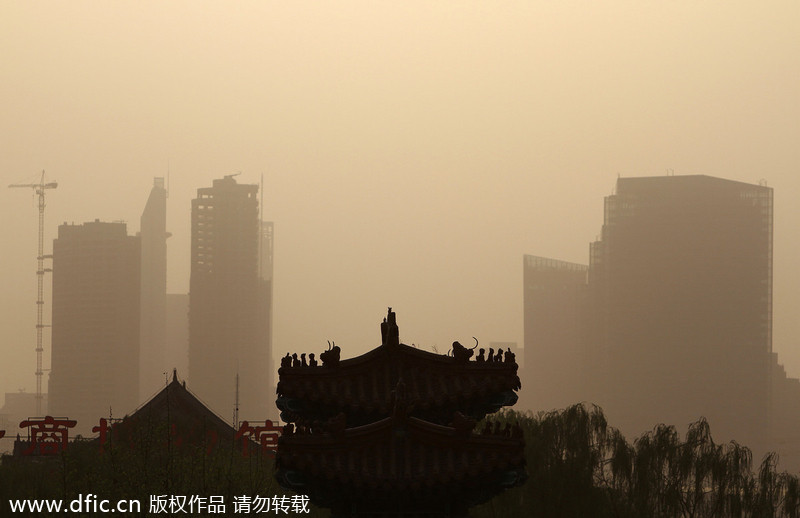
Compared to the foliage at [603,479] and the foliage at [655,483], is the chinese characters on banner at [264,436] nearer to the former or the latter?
the foliage at [603,479]

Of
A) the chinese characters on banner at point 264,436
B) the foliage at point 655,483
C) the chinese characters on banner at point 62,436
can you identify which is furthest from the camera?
the chinese characters on banner at point 264,436

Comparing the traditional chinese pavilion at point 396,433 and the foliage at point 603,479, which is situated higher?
the traditional chinese pavilion at point 396,433

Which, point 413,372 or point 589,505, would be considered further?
point 589,505

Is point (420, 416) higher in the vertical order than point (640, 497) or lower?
higher

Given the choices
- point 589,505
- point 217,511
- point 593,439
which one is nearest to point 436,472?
point 217,511

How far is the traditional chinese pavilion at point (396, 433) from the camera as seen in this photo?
15953 mm

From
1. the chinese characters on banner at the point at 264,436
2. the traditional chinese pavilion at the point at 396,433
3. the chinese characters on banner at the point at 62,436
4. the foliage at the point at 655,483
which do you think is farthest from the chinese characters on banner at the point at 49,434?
the traditional chinese pavilion at the point at 396,433

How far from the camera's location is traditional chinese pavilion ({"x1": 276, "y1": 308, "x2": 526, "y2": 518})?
16.0 m

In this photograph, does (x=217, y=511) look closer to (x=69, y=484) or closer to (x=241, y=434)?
(x=69, y=484)

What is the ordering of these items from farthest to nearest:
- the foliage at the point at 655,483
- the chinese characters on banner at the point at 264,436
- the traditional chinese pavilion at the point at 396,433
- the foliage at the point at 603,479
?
the chinese characters on banner at the point at 264,436
the foliage at the point at 655,483
the foliage at the point at 603,479
the traditional chinese pavilion at the point at 396,433

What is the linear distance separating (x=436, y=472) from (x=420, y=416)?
1603 millimetres

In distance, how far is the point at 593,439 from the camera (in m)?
35.5

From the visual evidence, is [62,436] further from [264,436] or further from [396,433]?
[396,433]

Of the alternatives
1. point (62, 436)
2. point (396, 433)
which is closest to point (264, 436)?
point (62, 436)
